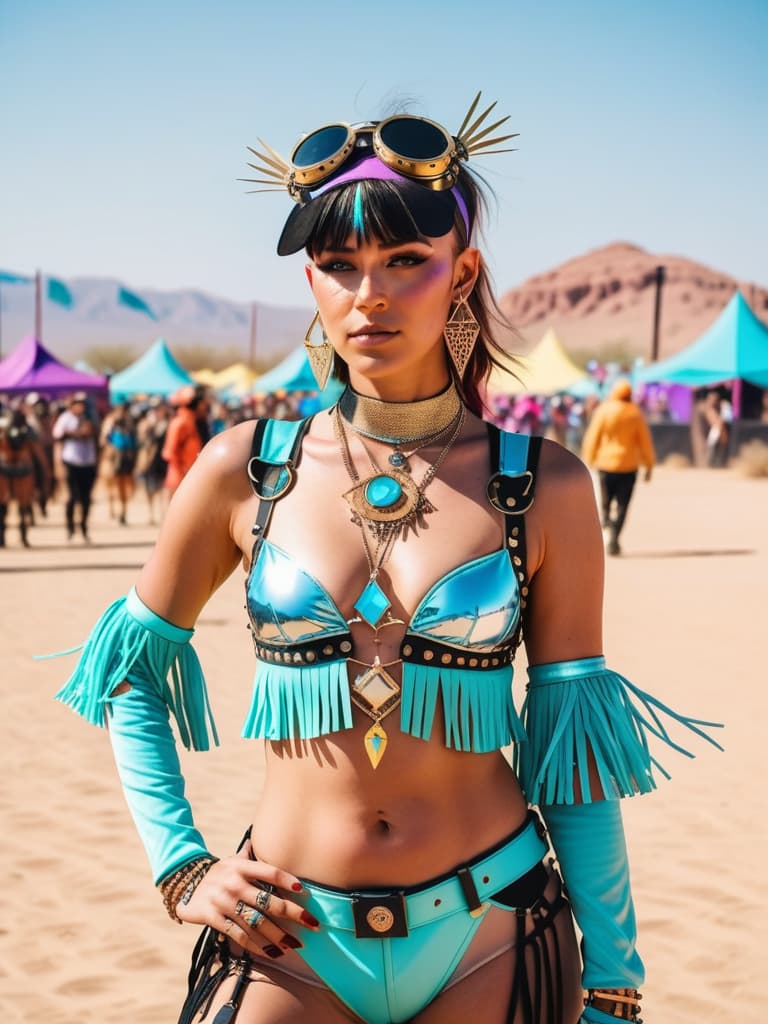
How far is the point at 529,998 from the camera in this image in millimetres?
1809

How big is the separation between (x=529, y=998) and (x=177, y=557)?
2.80ft

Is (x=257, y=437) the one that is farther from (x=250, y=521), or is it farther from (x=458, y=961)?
(x=458, y=961)

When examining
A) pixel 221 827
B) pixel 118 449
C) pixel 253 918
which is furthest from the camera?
pixel 118 449

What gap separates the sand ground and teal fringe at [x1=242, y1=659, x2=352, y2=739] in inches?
99.9

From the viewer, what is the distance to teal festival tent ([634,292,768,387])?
92.6 ft

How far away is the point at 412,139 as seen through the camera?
1.97 m

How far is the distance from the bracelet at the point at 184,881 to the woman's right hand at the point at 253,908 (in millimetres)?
44

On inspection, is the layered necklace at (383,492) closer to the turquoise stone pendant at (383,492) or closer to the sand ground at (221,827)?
the turquoise stone pendant at (383,492)

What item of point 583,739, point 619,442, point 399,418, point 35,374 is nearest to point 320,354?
point 399,418

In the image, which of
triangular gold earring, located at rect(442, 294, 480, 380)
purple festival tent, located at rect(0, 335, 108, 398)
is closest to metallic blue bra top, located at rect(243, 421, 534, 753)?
triangular gold earring, located at rect(442, 294, 480, 380)

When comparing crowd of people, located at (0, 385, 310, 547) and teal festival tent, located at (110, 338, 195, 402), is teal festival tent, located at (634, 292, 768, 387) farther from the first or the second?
crowd of people, located at (0, 385, 310, 547)

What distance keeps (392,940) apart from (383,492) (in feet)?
2.20

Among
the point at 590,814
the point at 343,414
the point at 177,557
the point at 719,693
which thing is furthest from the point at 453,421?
the point at 719,693

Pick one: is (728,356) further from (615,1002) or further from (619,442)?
(615,1002)
